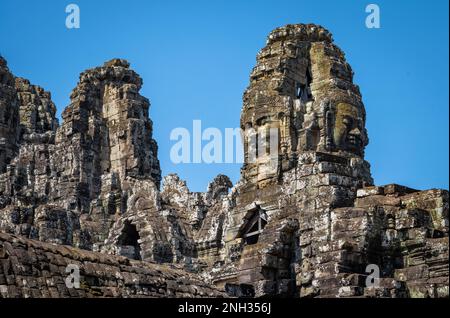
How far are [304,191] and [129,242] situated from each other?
A: 13.5 meters

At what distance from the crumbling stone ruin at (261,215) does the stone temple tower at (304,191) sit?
0.04 meters

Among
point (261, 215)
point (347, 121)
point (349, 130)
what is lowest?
point (261, 215)

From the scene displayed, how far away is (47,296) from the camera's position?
84.7 ft

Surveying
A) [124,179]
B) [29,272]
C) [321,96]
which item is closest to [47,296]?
[29,272]

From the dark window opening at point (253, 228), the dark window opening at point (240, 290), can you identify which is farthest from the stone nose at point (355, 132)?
the dark window opening at point (240, 290)

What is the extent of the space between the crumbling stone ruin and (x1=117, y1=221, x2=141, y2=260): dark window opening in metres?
0.06

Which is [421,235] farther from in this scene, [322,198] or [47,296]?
[47,296]

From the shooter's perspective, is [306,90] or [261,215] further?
[306,90]

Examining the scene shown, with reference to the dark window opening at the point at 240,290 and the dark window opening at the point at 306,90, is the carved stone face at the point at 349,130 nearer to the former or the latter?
the dark window opening at the point at 306,90

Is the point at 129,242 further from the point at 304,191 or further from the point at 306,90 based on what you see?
the point at 304,191

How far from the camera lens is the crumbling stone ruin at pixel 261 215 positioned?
95.5ft

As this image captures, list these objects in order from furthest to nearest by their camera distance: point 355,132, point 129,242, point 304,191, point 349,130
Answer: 1. point 129,242
2. point 349,130
3. point 355,132
4. point 304,191

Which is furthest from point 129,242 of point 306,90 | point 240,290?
point 240,290

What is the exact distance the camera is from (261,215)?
3659 cm
